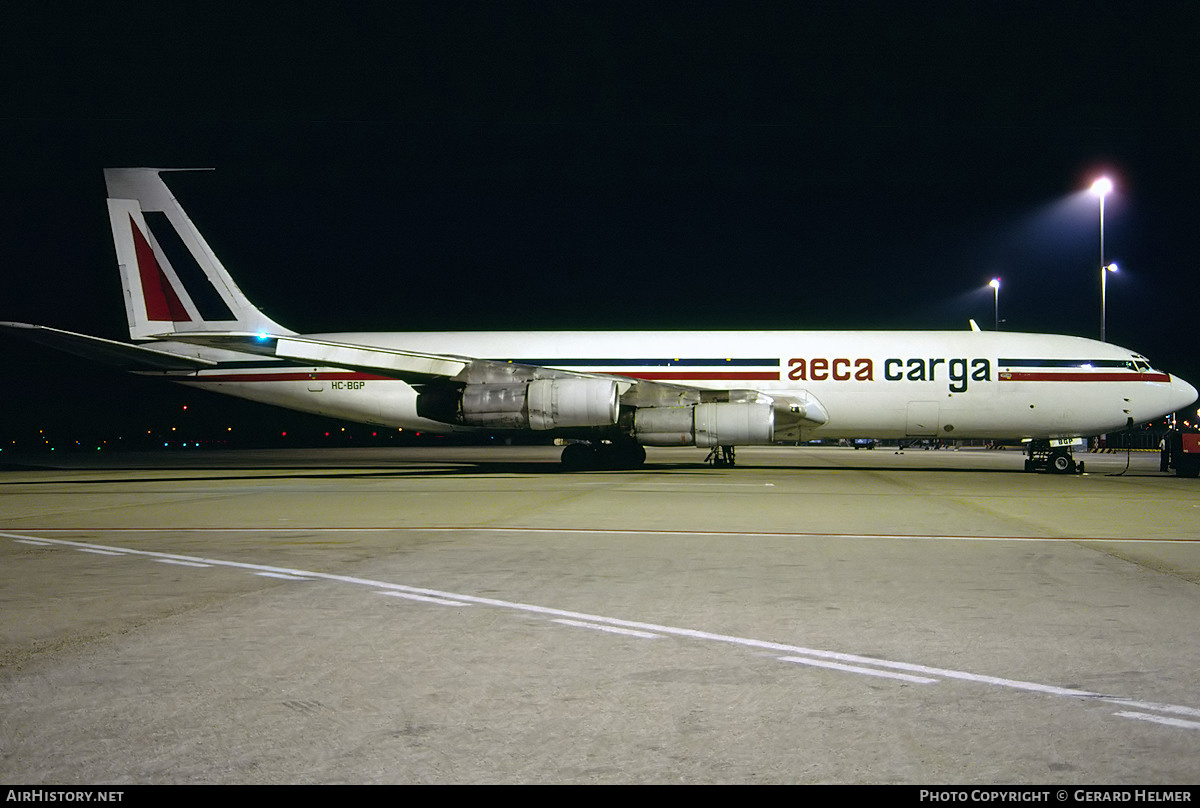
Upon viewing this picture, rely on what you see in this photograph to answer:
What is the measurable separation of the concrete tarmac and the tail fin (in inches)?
688

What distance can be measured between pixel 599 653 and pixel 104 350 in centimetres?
2177

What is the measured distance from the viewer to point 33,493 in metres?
19.0

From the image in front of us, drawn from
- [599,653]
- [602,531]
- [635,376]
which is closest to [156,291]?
[635,376]

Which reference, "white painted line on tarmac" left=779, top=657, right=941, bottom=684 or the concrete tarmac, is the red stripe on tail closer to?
the concrete tarmac

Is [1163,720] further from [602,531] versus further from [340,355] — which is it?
[340,355]

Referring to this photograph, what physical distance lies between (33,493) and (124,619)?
15.1 m

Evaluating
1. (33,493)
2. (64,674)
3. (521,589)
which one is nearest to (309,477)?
(33,493)

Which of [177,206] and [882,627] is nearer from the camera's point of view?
[882,627]

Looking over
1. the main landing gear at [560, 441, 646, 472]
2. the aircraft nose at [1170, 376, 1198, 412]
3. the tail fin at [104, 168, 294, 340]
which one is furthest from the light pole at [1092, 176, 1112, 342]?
the tail fin at [104, 168, 294, 340]

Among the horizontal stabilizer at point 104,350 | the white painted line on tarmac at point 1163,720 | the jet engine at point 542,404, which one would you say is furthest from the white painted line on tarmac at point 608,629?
the horizontal stabilizer at point 104,350

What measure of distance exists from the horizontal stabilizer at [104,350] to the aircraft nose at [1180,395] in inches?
1138

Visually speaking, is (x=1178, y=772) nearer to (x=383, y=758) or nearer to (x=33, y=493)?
(x=383, y=758)

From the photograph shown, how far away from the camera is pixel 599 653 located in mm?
5555
